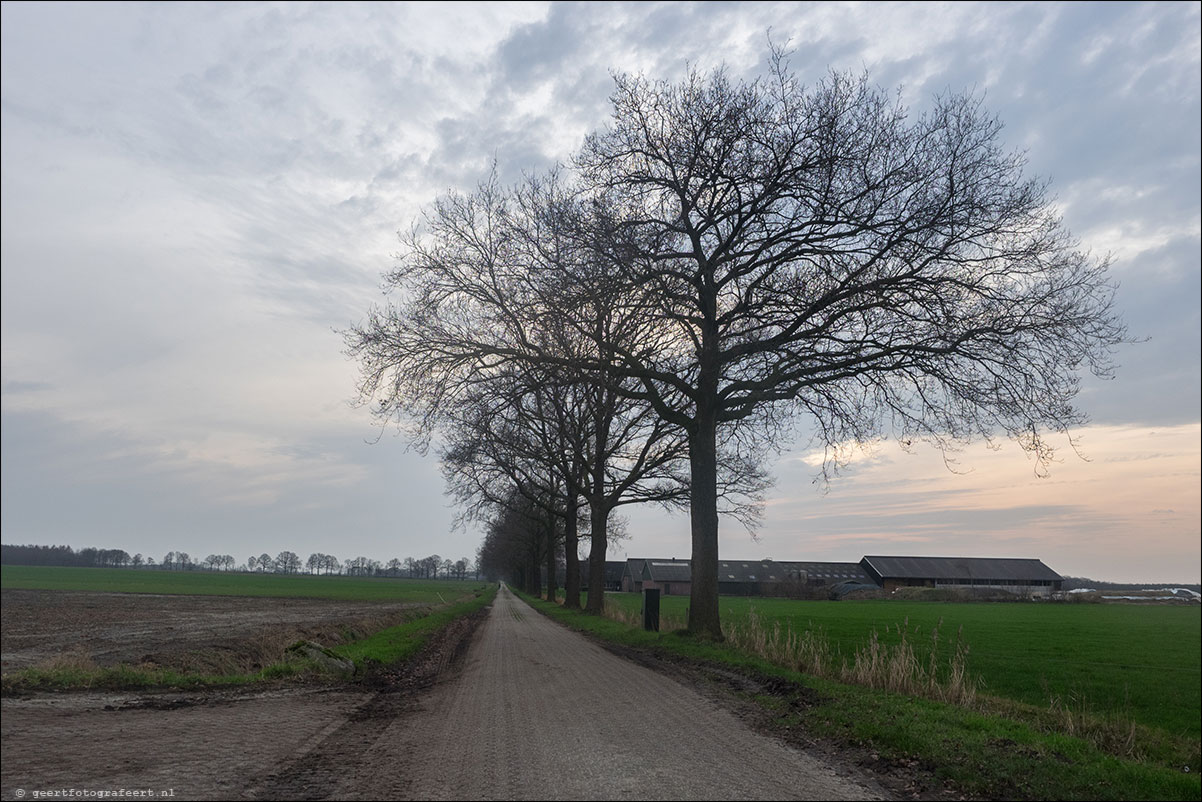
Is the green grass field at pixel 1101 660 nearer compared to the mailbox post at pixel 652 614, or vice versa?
the green grass field at pixel 1101 660

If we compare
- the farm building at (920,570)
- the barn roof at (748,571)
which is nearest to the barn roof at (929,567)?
Result: the farm building at (920,570)

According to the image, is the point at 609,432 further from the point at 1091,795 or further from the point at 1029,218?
the point at 1091,795

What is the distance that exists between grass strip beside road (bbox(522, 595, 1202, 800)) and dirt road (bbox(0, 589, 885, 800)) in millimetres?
917

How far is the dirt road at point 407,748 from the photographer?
5.81m

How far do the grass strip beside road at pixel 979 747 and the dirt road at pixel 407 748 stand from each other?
0.92 meters

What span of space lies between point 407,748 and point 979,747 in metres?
5.39

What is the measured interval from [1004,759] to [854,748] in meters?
1.31

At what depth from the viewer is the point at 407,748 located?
7.31 m

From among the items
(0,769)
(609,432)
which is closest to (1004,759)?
(0,769)

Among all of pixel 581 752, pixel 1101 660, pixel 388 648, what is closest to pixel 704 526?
pixel 388 648

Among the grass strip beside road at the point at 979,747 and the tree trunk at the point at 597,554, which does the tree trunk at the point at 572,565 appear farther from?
the grass strip beside road at the point at 979,747

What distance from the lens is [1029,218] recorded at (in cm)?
1533

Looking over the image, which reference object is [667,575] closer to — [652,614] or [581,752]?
[652,614]

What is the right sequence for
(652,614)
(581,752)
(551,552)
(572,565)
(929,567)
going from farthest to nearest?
(929,567) → (551,552) → (572,565) → (652,614) → (581,752)
